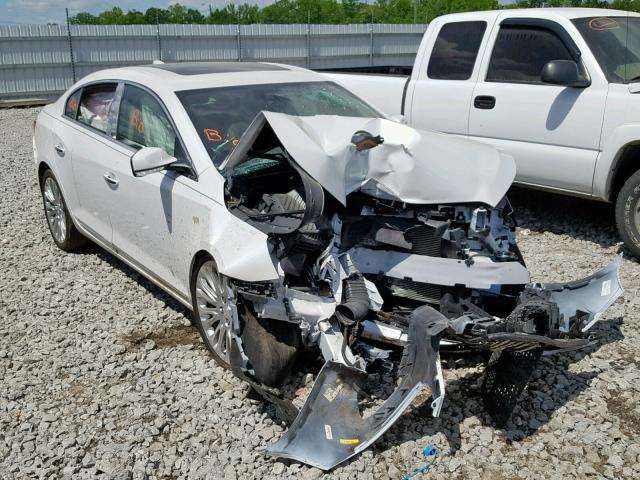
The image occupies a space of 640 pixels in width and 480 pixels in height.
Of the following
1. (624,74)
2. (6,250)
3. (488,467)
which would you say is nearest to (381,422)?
(488,467)

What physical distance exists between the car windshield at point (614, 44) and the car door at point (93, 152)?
415cm

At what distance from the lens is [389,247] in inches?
147

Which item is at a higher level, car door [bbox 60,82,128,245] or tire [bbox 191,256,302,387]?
car door [bbox 60,82,128,245]

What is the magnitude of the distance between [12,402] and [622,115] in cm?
510

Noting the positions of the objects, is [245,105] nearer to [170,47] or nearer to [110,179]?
[110,179]

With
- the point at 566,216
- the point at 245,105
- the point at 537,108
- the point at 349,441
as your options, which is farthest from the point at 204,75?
the point at 566,216

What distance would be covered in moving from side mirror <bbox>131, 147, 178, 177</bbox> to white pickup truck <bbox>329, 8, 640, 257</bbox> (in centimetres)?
252

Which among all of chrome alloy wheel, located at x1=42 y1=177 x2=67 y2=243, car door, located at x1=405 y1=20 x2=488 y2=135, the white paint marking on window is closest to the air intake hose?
the white paint marking on window

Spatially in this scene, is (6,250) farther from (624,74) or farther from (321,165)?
(624,74)

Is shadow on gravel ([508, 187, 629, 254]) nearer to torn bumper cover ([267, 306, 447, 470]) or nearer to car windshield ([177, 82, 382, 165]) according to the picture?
car windshield ([177, 82, 382, 165])

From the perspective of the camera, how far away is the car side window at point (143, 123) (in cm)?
450

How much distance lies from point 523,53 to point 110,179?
4041 mm

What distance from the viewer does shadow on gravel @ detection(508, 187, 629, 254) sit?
261 inches

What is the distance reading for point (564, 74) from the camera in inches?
231
